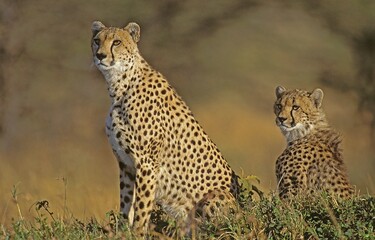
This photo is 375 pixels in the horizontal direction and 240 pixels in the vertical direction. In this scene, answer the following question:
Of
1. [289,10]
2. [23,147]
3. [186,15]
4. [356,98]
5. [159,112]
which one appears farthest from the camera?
[289,10]

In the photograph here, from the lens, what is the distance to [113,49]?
587 cm

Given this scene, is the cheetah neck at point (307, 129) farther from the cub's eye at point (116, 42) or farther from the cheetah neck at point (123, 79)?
the cub's eye at point (116, 42)

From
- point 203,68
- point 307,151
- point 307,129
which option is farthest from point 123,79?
point 203,68

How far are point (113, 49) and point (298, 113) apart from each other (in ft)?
4.26

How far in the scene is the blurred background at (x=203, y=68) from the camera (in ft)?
45.3

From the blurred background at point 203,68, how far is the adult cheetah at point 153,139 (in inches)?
268

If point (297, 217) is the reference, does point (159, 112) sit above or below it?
above

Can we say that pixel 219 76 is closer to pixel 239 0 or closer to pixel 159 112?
pixel 239 0

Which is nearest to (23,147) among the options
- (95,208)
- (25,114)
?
(25,114)

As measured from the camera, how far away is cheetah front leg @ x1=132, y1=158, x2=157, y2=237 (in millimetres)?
5762

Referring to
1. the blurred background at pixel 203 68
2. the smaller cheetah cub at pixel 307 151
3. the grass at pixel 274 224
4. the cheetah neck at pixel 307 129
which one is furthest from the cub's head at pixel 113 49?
the blurred background at pixel 203 68

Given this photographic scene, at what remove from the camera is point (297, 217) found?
197 inches

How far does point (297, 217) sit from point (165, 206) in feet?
3.57

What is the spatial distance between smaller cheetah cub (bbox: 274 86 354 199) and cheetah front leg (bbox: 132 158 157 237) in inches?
26.8
